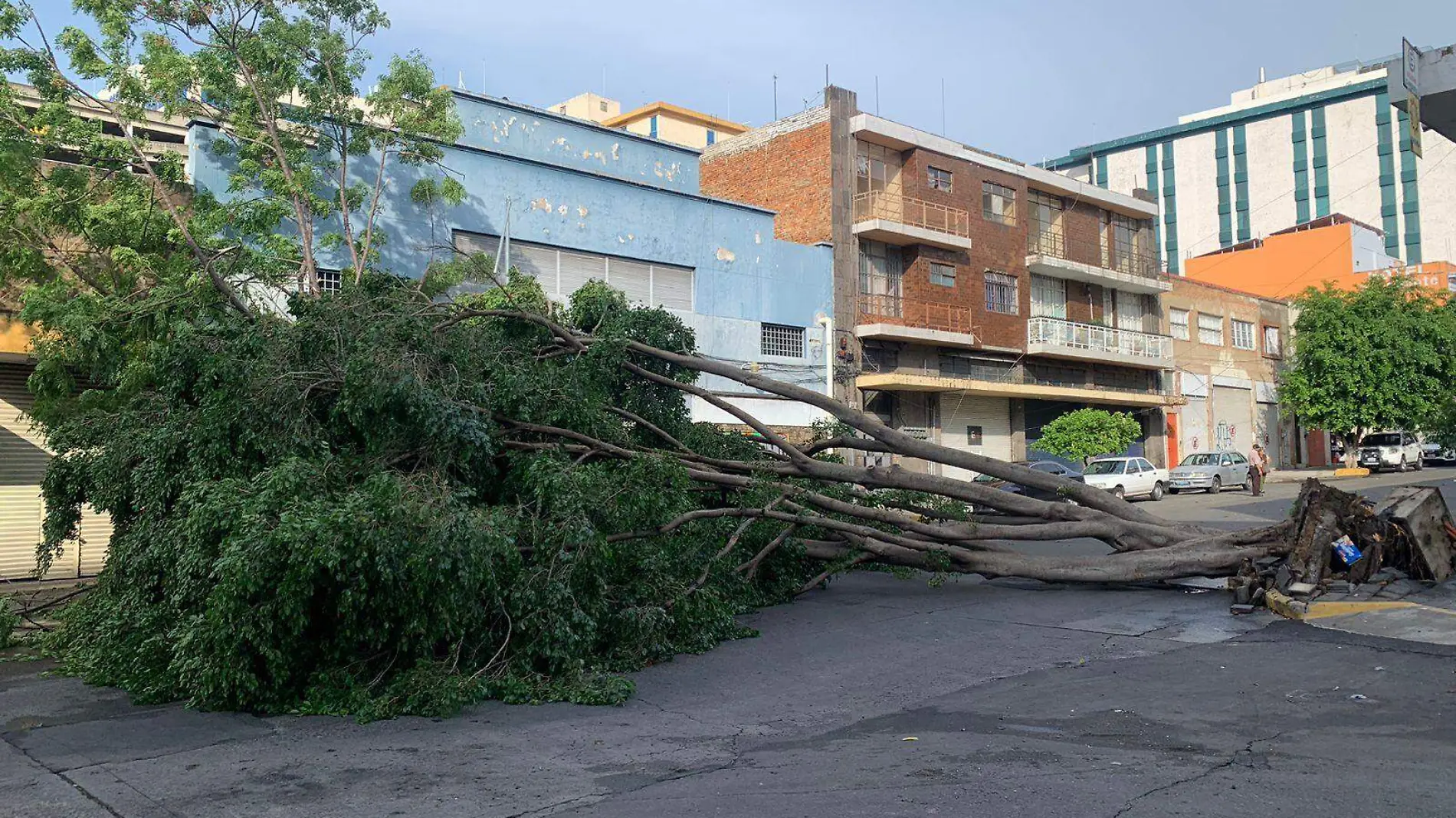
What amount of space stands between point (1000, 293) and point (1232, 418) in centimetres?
1731

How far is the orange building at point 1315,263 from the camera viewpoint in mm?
54188

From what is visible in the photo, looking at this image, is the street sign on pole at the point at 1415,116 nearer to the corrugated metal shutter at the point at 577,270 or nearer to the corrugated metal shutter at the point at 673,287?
the corrugated metal shutter at the point at 577,270

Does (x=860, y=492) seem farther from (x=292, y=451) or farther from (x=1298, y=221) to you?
(x=1298, y=221)

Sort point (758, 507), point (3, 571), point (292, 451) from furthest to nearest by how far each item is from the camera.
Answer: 1. point (3, 571)
2. point (758, 507)
3. point (292, 451)

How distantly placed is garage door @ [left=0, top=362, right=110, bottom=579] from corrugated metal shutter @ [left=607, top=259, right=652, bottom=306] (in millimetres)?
11406

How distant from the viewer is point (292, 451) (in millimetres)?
8516

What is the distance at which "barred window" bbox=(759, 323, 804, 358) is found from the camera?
90.3 feet

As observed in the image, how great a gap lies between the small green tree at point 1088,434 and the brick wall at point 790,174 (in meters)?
9.80

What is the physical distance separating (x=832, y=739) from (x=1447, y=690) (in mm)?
4276

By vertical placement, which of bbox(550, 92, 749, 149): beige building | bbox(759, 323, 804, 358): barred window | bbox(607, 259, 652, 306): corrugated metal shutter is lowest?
bbox(759, 323, 804, 358): barred window

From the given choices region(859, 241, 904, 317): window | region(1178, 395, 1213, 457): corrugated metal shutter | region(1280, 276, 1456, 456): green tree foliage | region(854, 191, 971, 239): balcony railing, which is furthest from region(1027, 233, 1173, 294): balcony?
region(859, 241, 904, 317): window

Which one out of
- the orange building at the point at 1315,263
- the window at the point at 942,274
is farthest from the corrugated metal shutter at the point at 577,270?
the orange building at the point at 1315,263

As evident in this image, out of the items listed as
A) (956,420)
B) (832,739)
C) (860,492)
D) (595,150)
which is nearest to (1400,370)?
(956,420)

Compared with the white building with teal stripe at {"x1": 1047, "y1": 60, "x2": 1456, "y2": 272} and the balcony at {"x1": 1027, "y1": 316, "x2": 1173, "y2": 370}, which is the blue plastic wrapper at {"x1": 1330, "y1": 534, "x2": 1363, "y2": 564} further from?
the white building with teal stripe at {"x1": 1047, "y1": 60, "x2": 1456, "y2": 272}
